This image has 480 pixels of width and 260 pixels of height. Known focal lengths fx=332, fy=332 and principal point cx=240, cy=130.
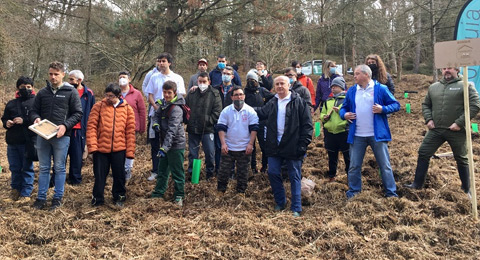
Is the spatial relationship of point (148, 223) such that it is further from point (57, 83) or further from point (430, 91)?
point (430, 91)

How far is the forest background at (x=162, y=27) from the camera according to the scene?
10055mm

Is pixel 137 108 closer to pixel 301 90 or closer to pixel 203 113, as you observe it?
pixel 203 113

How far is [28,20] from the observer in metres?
13.2

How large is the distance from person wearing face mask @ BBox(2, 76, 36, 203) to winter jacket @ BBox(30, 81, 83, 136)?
0.40 m

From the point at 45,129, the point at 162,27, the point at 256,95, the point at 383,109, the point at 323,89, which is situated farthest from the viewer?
the point at 162,27

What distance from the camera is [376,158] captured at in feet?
15.2

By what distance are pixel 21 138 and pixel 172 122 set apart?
94.0 inches

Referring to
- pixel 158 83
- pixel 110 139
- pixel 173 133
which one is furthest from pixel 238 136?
pixel 158 83

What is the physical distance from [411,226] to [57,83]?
15.9 ft

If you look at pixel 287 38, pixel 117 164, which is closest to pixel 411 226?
pixel 117 164

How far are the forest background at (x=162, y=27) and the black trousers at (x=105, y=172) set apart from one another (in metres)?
4.84

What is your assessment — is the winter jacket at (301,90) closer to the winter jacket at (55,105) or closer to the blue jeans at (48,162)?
the winter jacket at (55,105)

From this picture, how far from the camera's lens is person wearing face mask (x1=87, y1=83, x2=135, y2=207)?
4514 millimetres

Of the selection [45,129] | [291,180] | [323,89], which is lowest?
[291,180]
